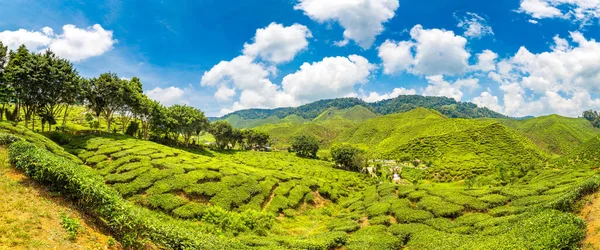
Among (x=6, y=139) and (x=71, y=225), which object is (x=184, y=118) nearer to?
(x=6, y=139)

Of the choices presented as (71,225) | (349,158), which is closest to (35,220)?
(71,225)

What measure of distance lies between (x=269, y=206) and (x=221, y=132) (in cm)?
7638

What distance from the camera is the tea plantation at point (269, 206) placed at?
16703mm

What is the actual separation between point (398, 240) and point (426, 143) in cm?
13609

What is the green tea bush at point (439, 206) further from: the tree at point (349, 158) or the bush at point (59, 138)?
the tree at point (349, 158)

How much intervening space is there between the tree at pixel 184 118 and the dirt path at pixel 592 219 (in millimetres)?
77451

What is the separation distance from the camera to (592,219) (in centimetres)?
1800

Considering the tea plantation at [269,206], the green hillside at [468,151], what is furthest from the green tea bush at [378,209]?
the green hillside at [468,151]

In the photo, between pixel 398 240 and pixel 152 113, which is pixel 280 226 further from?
pixel 152 113

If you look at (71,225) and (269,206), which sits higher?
(71,225)

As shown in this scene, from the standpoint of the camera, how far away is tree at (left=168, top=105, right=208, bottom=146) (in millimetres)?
76750

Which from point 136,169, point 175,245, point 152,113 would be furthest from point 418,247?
point 152,113

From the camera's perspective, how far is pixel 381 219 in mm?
30328

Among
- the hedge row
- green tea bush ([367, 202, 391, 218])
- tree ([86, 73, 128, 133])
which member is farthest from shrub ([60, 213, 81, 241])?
tree ([86, 73, 128, 133])
